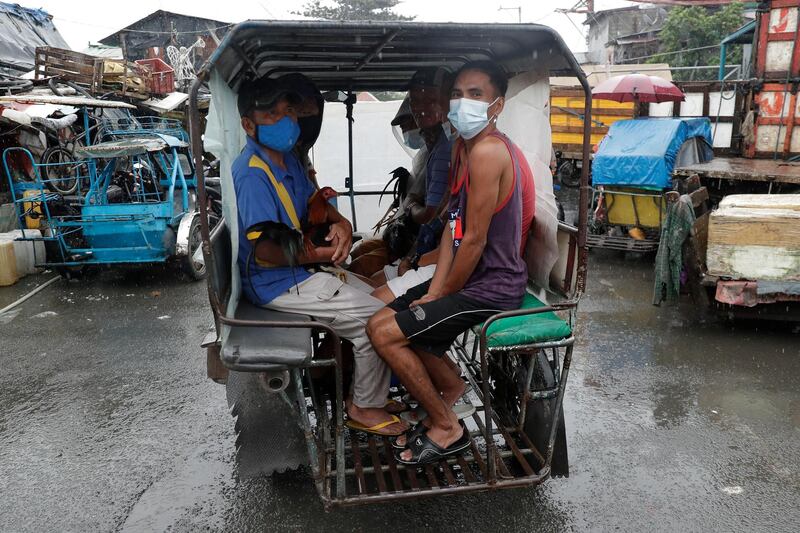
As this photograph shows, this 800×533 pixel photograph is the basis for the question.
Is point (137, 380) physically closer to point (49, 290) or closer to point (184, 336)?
point (184, 336)

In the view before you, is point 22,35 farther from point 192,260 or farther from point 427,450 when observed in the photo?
point 427,450

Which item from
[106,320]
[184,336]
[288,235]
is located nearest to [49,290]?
[106,320]

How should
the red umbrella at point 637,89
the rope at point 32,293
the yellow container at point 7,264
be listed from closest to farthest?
the rope at point 32,293 → the yellow container at point 7,264 → the red umbrella at point 637,89

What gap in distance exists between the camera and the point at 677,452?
3807mm

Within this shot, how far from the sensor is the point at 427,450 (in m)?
3.01

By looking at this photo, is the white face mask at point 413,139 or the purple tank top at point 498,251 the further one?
the white face mask at point 413,139

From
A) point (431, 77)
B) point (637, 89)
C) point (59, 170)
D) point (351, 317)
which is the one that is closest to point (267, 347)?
point (351, 317)

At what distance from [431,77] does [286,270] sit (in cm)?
179

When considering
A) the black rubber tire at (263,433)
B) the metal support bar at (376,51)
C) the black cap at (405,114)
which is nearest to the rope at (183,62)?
the black cap at (405,114)

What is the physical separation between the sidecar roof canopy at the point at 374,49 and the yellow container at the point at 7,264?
225 inches

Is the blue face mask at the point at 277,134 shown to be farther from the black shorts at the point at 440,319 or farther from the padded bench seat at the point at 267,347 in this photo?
the black shorts at the point at 440,319

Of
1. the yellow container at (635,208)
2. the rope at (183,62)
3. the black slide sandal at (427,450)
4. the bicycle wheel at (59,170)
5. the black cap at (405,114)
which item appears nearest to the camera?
the black slide sandal at (427,450)

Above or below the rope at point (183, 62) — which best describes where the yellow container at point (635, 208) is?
below

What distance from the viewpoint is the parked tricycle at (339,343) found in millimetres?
2684
